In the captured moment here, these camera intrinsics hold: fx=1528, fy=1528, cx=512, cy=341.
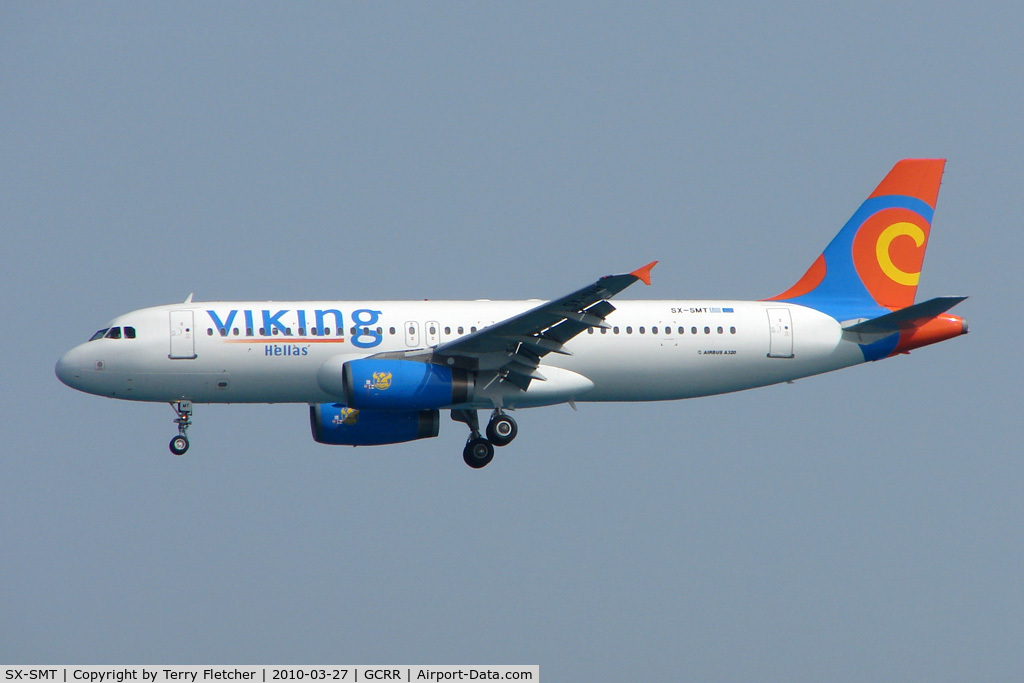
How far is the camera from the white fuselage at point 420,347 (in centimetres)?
4066

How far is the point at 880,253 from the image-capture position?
45.6 m

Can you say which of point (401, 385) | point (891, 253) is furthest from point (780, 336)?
point (401, 385)

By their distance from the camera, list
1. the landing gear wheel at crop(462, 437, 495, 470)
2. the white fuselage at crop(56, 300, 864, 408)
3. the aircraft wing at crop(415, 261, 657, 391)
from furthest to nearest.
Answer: the landing gear wheel at crop(462, 437, 495, 470), the white fuselage at crop(56, 300, 864, 408), the aircraft wing at crop(415, 261, 657, 391)

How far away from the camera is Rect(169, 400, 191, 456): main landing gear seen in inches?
1630

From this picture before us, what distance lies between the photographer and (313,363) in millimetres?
40656

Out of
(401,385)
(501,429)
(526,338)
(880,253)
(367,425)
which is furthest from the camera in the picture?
(880,253)

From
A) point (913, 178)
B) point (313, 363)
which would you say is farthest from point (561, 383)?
point (913, 178)

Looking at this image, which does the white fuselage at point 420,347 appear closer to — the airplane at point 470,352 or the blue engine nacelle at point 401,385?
the airplane at point 470,352

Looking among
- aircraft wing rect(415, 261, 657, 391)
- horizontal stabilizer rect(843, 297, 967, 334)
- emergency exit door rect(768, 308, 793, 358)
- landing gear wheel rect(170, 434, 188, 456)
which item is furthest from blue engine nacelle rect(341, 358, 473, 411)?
horizontal stabilizer rect(843, 297, 967, 334)

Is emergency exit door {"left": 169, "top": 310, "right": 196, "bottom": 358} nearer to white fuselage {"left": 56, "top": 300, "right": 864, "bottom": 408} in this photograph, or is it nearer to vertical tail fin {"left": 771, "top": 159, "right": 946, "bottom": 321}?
white fuselage {"left": 56, "top": 300, "right": 864, "bottom": 408}

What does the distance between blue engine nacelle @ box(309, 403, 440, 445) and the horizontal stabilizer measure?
40.4ft

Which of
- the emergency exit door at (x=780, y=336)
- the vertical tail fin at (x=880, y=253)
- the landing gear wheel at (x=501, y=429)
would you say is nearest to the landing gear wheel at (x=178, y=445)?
the landing gear wheel at (x=501, y=429)

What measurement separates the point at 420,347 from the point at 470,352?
2.25 metres

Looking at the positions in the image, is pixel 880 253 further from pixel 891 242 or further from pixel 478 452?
pixel 478 452
